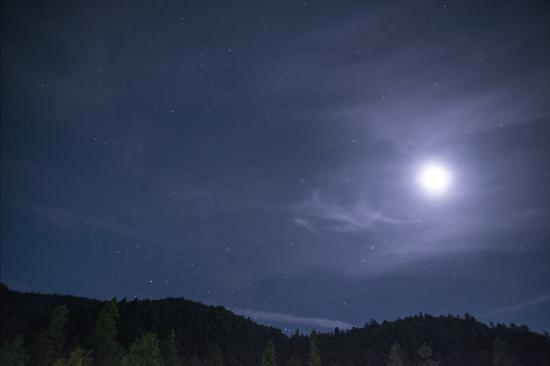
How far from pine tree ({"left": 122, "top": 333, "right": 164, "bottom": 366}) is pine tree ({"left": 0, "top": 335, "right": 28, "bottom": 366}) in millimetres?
18779

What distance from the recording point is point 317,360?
130 meters

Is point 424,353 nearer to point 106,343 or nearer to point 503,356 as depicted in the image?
point 503,356

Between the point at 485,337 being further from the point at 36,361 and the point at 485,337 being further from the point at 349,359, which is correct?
the point at 36,361

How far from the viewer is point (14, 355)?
71.3 m

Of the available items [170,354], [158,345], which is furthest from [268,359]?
[158,345]

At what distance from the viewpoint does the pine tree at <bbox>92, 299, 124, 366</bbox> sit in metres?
76.1

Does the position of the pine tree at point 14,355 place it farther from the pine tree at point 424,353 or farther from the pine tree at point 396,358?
the pine tree at point 424,353

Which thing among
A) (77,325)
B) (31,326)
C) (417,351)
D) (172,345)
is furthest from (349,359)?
(31,326)

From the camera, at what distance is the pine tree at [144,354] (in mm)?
77062

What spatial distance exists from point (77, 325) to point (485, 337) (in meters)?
192

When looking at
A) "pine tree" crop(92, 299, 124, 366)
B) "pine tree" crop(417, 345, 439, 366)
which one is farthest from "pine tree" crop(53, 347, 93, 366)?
"pine tree" crop(417, 345, 439, 366)

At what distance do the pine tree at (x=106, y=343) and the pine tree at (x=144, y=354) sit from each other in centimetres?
238

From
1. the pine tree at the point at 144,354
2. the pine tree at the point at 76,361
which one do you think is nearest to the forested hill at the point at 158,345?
the pine tree at the point at 144,354

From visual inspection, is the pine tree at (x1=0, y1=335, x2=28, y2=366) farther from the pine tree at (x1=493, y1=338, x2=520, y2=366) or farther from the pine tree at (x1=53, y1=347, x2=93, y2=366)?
the pine tree at (x1=493, y1=338, x2=520, y2=366)
